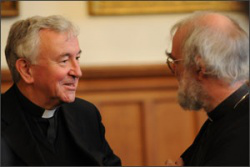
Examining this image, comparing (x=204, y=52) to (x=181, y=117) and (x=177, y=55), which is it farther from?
(x=181, y=117)

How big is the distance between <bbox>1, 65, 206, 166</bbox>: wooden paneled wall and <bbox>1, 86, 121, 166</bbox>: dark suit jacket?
1.17 metres

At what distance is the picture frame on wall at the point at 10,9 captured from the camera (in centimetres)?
419

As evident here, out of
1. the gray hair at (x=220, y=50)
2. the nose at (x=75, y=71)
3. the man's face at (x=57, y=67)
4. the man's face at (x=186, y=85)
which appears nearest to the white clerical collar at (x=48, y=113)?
the man's face at (x=57, y=67)

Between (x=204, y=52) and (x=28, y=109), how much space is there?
95 cm

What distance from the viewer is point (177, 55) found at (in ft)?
8.11

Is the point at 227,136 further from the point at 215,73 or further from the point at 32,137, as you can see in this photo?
the point at 32,137

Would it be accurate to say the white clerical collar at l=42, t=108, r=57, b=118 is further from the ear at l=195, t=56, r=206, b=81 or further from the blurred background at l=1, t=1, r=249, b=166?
the blurred background at l=1, t=1, r=249, b=166

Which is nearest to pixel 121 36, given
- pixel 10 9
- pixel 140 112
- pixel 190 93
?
pixel 140 112

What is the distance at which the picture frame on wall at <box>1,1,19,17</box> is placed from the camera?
4191 millimetres

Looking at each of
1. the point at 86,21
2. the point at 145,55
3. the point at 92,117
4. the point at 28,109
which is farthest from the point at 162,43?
the point at 28,109

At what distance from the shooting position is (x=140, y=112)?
4234 mm

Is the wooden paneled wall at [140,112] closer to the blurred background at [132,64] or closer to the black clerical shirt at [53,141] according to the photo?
the blurred background at [132,64]

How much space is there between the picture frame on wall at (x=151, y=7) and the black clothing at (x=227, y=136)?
6.68 ft

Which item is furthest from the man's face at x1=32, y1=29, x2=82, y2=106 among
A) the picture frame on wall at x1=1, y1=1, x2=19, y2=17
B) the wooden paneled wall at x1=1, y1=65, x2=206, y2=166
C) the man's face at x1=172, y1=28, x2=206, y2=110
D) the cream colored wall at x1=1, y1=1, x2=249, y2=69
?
the cream colored wall at x1=1, y1=1, x2=249, y2=69
